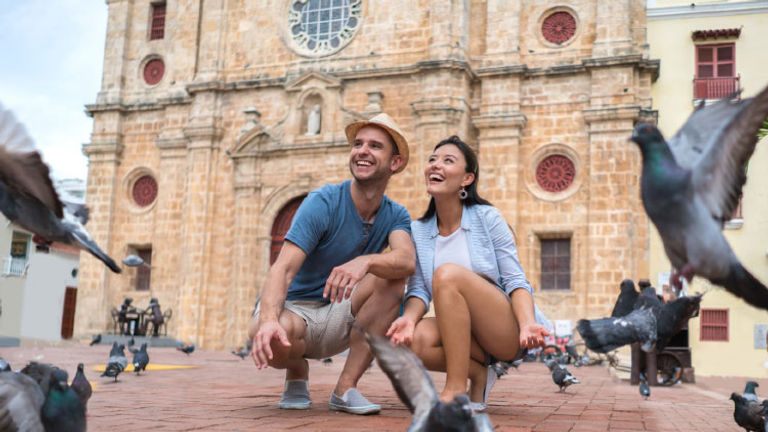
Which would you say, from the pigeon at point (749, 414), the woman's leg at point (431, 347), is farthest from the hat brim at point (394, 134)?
the pigeon at point (749, 414)

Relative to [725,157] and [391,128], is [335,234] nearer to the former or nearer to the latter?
[391,128]

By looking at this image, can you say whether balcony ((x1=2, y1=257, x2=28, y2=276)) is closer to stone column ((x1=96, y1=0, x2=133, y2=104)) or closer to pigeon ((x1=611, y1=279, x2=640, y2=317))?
stone column ((x1=96, y1=0, x2=133, y2=104))

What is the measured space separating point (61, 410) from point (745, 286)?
7.49 ft

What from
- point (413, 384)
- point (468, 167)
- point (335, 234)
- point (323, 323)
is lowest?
point (413, 384)

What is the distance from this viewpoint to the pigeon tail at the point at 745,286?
2213 mm

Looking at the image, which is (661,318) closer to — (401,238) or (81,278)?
(401,238)

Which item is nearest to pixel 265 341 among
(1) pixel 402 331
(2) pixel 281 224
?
(1) pixel 402 331

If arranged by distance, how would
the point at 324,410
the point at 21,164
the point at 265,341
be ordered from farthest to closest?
the point at 324,410 < the point at 265,341 < the point at 21,164

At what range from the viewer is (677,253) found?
2328 mm

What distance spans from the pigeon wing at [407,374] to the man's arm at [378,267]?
990mm

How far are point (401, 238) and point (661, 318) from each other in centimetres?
172

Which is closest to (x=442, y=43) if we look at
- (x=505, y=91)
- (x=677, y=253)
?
(x=505, y=91)

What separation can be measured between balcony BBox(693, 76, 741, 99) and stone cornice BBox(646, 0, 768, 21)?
1658 mm

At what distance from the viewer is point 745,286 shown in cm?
223
